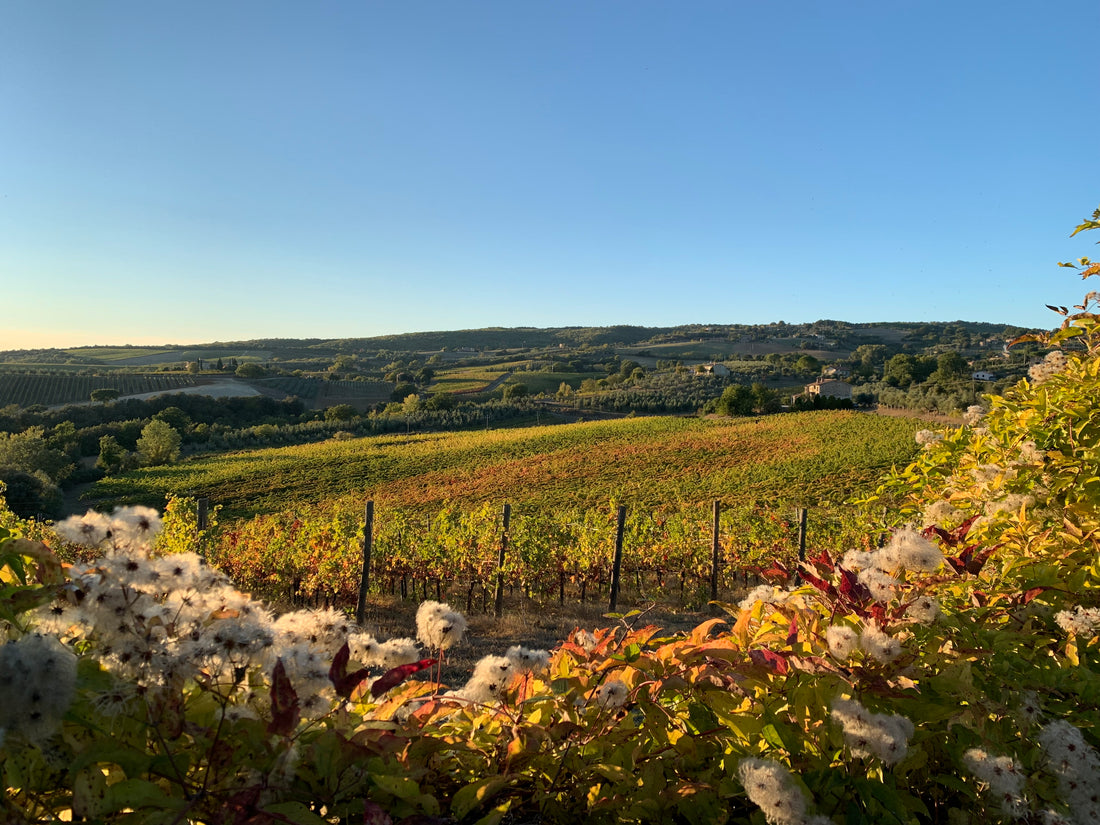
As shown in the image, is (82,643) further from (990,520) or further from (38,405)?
(38,405)

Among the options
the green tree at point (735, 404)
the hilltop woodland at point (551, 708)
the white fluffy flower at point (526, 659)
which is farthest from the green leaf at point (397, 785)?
the green tree at point (735, 404)

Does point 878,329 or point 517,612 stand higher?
point 878,329

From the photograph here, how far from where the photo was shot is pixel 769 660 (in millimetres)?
1207

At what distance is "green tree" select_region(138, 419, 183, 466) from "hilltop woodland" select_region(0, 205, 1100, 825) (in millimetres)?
55105

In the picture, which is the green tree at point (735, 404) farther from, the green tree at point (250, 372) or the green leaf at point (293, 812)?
the green tree at point (250, 372)

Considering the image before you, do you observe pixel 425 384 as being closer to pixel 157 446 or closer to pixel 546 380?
pixel 546 380

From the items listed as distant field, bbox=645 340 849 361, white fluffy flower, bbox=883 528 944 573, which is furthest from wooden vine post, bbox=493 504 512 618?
distant field, bbox=645 340 849 361

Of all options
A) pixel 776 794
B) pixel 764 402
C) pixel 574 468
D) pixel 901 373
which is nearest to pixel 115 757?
pixel 776 794

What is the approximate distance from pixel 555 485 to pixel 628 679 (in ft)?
98.9

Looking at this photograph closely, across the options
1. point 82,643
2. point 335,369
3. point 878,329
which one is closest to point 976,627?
point 82,643

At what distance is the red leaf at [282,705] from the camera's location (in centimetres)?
84

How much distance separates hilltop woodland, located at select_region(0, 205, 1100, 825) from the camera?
0.83m

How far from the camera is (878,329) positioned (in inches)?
5428

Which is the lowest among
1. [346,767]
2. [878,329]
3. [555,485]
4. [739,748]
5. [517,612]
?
[555,485]
